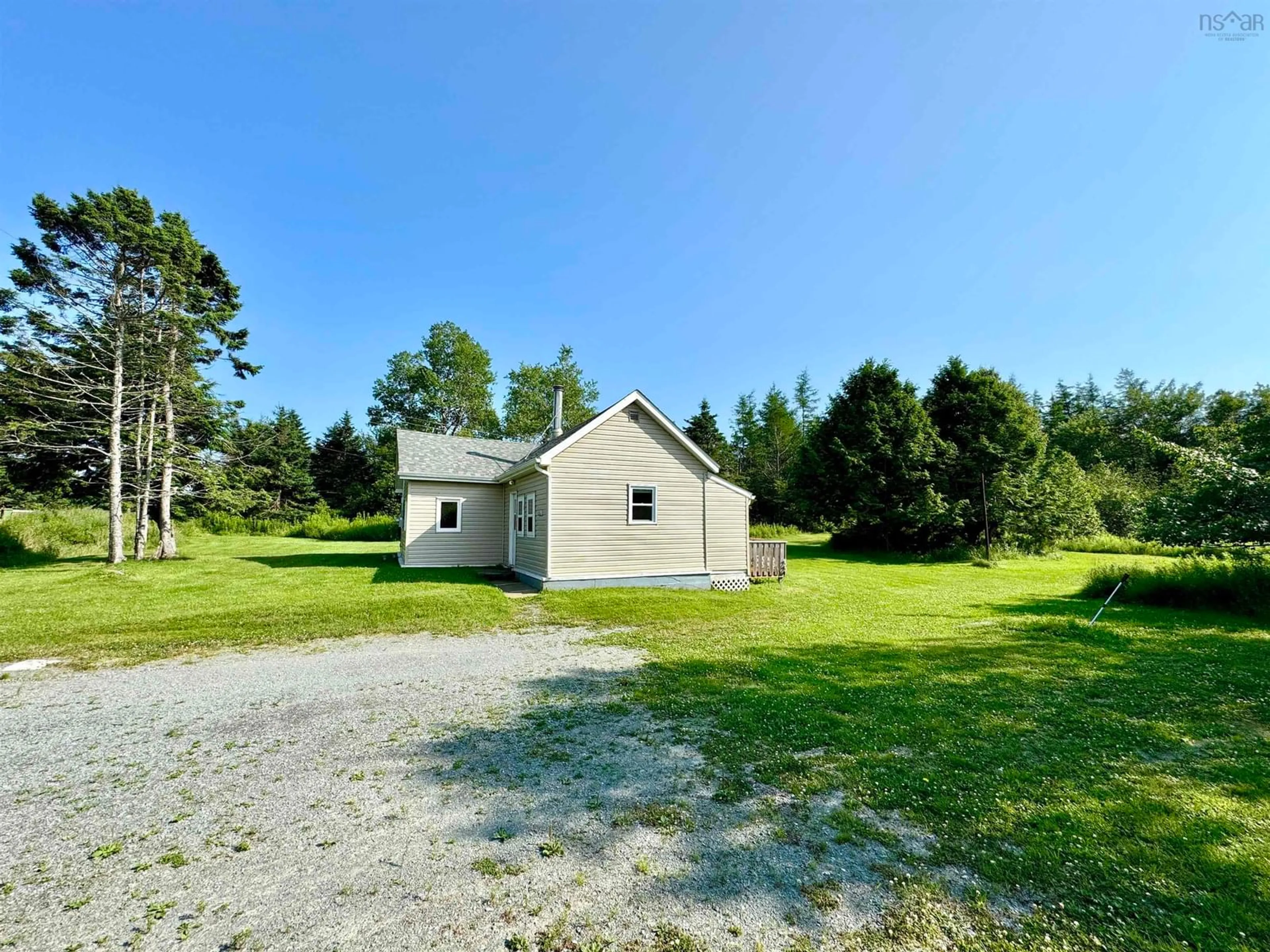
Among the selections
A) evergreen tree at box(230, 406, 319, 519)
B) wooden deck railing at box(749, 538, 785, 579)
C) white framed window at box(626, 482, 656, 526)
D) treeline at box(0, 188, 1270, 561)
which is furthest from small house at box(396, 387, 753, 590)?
evergreen tree at box(230, 406, 319, 519)

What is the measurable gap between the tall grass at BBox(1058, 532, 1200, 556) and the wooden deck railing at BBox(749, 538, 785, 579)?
21.4 m

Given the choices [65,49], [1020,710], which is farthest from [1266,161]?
[65,49]

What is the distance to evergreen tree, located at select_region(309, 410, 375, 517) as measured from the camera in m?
49.9

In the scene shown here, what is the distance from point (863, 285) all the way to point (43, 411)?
29117 millimetres

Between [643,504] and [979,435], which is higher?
[979,435]

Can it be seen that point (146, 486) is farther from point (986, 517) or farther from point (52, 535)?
point (986, 517)

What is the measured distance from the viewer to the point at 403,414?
4216 centimetres

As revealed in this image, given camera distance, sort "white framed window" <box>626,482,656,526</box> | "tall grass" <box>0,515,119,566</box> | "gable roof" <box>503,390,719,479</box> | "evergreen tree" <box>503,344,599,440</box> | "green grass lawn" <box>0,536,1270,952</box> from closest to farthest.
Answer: "green grass lawn" <box>0,536,1270,952</box>, "gable roof" <box>503,390,719,479</box>, "white framed window" <box>626,482,656,526</box>, "tall grass" <box>0,515,119,566</box>, "evergreen tree" <box>503,344,599,440</box>

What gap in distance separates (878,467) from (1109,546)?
13429 mm

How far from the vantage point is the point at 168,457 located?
20031mm

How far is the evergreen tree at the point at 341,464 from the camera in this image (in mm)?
49875

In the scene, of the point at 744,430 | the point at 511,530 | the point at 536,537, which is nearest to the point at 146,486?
the point at 511,530

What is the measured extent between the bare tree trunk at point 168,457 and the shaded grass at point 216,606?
2677mm
